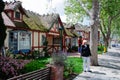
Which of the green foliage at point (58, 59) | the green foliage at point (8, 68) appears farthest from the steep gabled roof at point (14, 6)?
the green foliage at point (58, 59)

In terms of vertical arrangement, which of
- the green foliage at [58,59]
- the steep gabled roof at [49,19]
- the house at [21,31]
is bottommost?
the green foliage at [58,59]

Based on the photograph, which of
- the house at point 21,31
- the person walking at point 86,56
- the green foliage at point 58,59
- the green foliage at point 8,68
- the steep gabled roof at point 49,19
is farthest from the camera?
the steep gabled roof at point 49,19

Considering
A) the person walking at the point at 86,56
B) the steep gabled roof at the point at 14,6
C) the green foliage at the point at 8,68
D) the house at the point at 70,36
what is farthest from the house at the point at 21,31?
the house at the point at 70,36

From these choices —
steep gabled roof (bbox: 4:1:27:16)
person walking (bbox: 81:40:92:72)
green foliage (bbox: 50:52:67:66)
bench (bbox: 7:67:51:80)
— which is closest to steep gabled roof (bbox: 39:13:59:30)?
→ steep gabled roof (bbox: 4:1:27:16)

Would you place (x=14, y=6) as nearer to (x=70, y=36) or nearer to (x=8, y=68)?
(x=8, y=68)

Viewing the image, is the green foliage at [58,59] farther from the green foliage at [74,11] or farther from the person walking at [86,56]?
the green foliage at [74,11]

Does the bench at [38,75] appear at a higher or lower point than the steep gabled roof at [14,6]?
lower

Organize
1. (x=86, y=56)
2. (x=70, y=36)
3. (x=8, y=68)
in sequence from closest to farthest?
(x=8, y=68) < (x=86, y=56) < (x=70, y=36)

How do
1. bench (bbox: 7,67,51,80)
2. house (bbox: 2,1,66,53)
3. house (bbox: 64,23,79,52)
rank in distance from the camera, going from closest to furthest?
bench (bbox: 7,67,51,80), house (bbox: 2,1,66,53), house (bbox: 64,23,79,52)

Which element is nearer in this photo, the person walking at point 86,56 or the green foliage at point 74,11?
the person walking at point 86,56

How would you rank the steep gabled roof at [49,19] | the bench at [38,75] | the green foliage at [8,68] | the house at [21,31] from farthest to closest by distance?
1. the steep gabled roof at [49,19]
2. the house at [21,31]
3. the green foliage at [8,68]
4. the bench at [38,75]

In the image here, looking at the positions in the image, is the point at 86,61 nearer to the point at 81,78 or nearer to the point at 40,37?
the point at 81,78

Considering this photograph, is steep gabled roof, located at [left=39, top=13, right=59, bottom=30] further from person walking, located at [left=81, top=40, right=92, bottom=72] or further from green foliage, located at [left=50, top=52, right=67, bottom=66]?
green foliage, located at [left=50, top=52, right=67, bottom=66]

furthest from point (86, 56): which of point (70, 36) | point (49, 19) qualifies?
point (70, 36)
